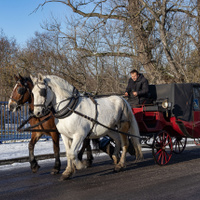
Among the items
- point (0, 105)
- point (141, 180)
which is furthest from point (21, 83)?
point (0, 105)

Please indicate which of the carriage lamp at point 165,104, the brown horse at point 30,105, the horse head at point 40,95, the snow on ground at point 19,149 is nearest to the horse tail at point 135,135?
the carriage lamp at point 165,104

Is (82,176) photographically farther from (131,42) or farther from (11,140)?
(131,42)

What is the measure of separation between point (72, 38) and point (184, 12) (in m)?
5.82

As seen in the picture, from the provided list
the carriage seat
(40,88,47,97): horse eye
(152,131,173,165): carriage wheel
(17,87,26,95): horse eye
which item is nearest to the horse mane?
(40,88,47,97): horse eye

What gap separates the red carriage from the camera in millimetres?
7969

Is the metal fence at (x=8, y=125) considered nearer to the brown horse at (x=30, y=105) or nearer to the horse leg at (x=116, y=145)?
the brown horse at (x=30, y=105)

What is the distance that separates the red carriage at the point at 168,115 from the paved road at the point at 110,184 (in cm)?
69

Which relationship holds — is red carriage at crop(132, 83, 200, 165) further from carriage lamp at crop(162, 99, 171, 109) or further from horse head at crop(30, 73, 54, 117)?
horse head at crop(30, 73, 54, 117)

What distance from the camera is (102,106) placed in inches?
265

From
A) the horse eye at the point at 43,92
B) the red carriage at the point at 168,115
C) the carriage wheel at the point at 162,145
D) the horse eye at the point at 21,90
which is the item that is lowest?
the carriage wheel at the point at 162,145

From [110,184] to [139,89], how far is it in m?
3.14

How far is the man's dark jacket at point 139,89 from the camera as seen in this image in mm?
8008

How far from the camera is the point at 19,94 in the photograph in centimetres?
659

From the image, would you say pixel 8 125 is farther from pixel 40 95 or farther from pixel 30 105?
pixel 40 95
